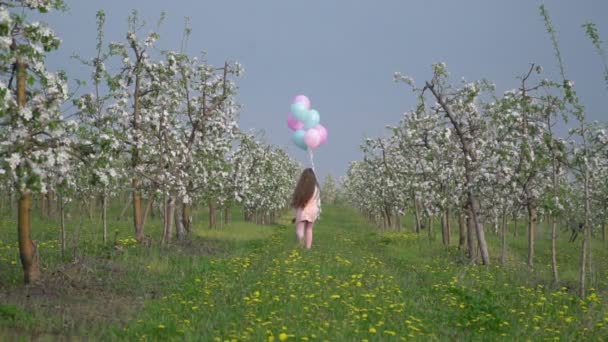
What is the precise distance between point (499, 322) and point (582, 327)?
5.68 feet

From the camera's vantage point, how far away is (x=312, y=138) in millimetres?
20812

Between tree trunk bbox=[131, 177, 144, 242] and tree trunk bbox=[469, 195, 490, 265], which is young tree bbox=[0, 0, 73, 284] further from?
tree trunk bbox=[469, 195, 490, 265]

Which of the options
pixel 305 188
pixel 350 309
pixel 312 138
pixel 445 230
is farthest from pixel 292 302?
pixel 445 230

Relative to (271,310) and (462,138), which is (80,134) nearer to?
(271,310)

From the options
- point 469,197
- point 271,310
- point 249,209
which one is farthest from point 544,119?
point 249,209

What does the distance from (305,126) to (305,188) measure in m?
2.46

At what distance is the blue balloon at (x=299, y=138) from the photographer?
21.2 meters

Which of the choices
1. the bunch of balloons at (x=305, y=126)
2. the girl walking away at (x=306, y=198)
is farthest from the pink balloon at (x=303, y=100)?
the girl walking away at (x=306, y=198)

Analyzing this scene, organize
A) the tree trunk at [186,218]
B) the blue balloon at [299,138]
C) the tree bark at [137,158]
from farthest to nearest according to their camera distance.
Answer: the tree trunk at [186,218] < the blue balloon at [299,138] < the tree bark at [137,158]

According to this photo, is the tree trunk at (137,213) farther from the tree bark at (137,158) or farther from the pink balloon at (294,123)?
the pink balloon at (294,123)

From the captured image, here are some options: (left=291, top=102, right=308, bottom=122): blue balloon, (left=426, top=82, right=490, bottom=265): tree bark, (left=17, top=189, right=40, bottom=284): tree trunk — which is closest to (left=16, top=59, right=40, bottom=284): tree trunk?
(left=17, top=189, right=40, bottom=284): tree trunk

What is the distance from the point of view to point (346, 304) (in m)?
10.6

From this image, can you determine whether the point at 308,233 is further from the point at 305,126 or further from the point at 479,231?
the point at 479,231

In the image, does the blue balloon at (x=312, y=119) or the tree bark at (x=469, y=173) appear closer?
the tree bark at (x=469, y=173)
